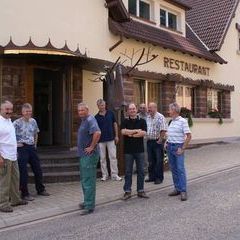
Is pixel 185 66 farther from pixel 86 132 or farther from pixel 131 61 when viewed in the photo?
pixel 86 132

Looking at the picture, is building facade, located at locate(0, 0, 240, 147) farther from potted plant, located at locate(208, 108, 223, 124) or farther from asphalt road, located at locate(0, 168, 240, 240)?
asphalt road, located at locate(0, 168, 240, 240)

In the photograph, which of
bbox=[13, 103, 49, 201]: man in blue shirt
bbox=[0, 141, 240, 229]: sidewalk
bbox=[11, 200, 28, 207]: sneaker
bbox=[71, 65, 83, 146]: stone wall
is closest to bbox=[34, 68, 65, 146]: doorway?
bbox=[71, 65, 83, 146]: stone wall

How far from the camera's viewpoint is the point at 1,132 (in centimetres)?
826

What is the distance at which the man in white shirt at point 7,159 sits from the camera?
27.2ft

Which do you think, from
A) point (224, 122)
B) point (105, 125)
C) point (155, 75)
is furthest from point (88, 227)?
Result: point (224, 122)

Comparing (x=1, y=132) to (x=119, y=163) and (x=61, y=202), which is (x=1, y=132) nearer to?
(x=61, y=202)

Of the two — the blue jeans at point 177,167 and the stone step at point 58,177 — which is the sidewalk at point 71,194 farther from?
the blue jeans at point 177,167

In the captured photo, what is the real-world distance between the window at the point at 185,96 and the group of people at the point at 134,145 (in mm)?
7578

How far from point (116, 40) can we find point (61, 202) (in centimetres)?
707

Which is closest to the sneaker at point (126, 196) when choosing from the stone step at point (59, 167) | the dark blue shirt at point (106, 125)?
the dark blue shirt at point (106, 125)

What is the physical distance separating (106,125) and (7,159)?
3355 mm

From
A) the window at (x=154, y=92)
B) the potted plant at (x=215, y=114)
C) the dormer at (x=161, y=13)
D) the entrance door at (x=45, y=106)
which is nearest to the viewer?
the entrance door at (x=45, y=106)

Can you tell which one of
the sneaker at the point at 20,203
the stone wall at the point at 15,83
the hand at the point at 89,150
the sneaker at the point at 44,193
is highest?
the stone wall at the point at 15,83

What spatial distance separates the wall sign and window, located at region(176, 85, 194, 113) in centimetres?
72
